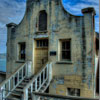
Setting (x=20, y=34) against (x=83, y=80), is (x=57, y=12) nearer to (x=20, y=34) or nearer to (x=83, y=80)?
(x=20, y=34)

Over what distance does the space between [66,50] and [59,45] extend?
1.83ft

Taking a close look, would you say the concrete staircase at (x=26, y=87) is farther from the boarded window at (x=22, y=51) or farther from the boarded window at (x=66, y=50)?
the boarded window at (x=22, y=51)

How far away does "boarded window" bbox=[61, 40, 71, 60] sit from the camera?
25.5 ft

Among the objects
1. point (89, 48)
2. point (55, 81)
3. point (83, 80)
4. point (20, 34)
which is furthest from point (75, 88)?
point (20, 34)

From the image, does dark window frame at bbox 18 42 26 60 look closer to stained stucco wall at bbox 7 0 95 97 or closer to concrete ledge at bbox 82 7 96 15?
stained stucco wall at bbox 7 0 95 97

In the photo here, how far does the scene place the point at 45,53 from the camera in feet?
27.7

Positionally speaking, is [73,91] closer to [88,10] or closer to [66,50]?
[66,50]

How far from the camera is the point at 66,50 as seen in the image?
7.81 m

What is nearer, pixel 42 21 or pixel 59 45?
pixel 59 45

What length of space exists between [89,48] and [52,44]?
2.31 meters

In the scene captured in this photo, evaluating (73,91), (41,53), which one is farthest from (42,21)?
(73,91)

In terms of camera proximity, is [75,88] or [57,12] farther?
[57,12]

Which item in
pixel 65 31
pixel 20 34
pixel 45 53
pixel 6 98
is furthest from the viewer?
pixel 20 34

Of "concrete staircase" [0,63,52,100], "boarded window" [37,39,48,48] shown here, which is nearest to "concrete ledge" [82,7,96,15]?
"boarded window" [37,39,48,48]
